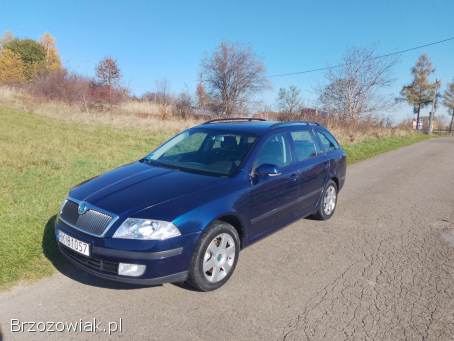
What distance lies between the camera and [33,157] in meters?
8.41

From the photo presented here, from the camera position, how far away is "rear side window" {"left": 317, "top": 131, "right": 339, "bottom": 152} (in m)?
5.55

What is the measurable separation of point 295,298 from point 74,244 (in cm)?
216

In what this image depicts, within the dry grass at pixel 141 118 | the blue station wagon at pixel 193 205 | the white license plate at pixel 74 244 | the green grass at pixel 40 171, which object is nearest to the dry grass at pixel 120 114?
the dry grass at pixel 141 118

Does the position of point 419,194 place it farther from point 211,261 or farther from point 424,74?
point 424,74

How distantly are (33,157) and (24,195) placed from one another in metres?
3.22

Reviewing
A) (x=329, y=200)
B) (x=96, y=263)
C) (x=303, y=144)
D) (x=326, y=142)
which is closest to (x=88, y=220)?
(x=96, y=263)

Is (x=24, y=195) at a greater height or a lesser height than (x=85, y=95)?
lesser

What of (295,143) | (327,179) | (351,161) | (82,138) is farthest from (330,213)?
(82,138)

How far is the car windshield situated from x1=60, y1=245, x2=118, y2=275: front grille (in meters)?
1.43

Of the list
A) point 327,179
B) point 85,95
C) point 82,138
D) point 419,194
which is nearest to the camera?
point 327,179

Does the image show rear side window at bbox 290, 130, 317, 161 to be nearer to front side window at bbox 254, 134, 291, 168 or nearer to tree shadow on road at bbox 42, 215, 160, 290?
front side window at bbox 254, 134, 291, 168

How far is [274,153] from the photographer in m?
4.30

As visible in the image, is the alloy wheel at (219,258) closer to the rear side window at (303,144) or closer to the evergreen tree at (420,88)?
the rear side window at (303,144)

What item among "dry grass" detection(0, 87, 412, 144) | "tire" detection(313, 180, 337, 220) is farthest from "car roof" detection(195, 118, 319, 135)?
"dry grass" detection(0, 87, 412, 144)
